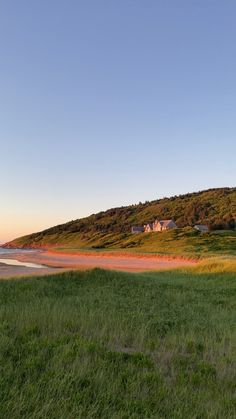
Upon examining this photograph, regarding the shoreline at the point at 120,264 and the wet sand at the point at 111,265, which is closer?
the wet sand at the point at 111,265

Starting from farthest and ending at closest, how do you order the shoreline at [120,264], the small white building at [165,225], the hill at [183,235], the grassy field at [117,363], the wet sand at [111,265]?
the small white building at [165,225] < the hill at [183,235] < the shoreline at [120,264] < the wet sand at [111,265] < the grassy field at [117,363]

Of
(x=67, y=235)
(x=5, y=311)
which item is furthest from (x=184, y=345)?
(x=67, y=235)

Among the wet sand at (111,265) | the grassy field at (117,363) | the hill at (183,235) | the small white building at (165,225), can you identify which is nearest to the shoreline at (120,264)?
the wet sand at (111,265)

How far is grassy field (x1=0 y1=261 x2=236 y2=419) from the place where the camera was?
19.2 feet

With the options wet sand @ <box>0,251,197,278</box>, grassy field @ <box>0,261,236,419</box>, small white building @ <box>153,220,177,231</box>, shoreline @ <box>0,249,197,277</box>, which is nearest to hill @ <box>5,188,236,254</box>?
small white building @ <box>153,220,177,231</box>

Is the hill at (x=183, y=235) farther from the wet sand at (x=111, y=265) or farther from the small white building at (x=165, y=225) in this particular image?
the wet sand at (x=111, y=265)

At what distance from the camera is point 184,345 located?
9.41 meters

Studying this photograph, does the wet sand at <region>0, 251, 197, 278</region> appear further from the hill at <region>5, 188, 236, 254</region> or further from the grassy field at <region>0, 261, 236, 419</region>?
the hill at <region>5, 188, 236, 254</region>

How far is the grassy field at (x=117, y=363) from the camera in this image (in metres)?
5.84

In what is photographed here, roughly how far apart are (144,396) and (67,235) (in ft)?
639

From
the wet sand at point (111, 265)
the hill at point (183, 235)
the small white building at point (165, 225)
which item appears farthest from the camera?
the small white building at point (165, 225)

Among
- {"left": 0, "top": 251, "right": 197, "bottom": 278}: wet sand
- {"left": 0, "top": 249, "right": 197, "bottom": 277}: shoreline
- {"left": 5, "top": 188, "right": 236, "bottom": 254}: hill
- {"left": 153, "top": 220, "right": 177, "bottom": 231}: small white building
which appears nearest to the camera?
{"left": 0, "top": 251, "right": 197, "bottom": 278}: wet sand

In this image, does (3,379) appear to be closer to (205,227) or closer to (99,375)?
(99,375)

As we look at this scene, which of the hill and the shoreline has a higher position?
the hill
